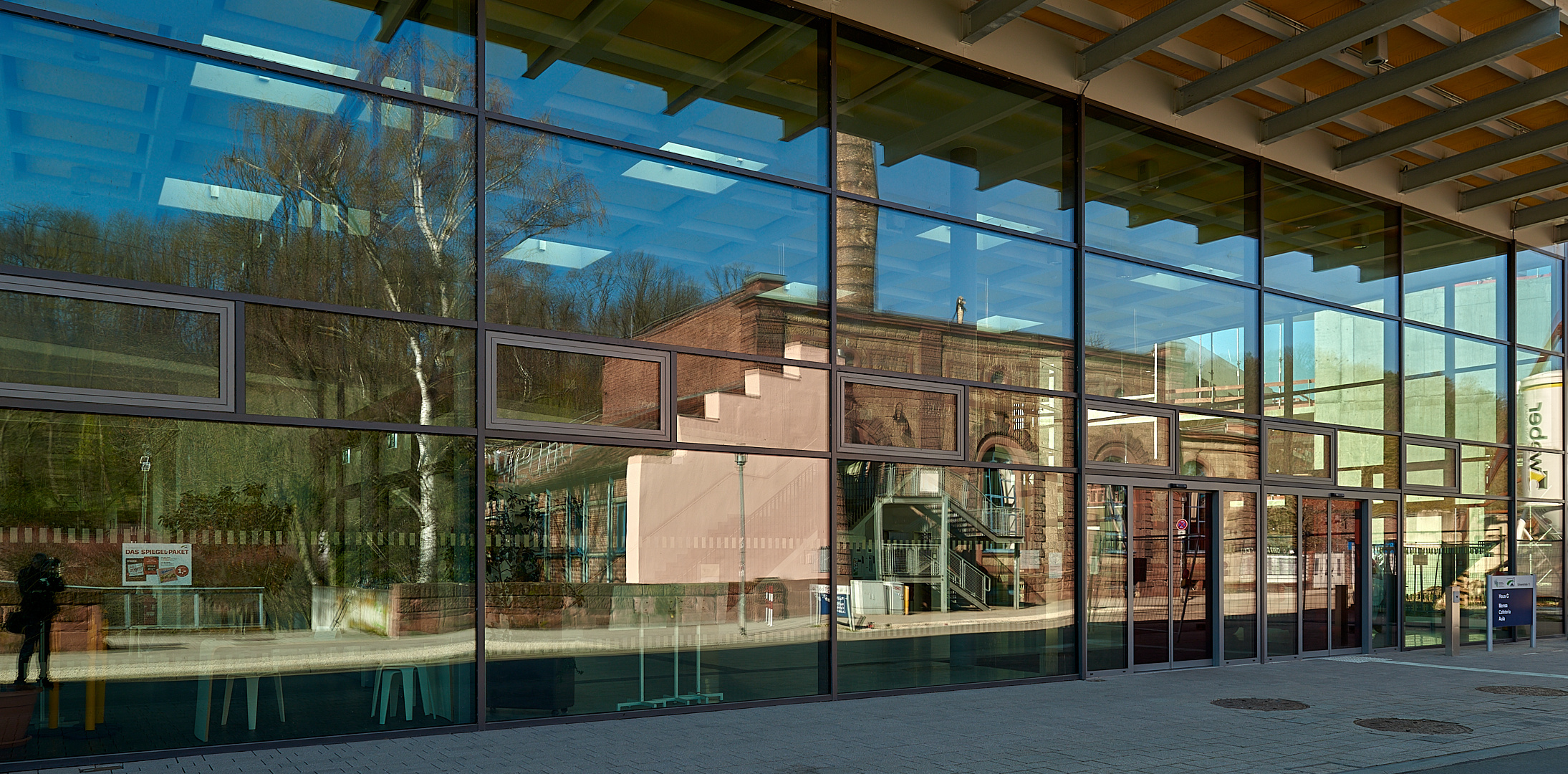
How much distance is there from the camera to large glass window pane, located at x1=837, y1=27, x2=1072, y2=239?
1109 cm

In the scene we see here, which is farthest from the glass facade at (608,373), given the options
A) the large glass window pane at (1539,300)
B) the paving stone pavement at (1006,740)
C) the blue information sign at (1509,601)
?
the large glass window pane at (1539,300)

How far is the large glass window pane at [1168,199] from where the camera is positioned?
12984mm

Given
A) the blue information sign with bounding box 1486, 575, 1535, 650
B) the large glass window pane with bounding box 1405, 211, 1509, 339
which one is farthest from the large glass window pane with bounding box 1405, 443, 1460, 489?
the large glass window pane with bounding box 1405, 211, 1509, 339

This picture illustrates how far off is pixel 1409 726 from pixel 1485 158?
8.89m

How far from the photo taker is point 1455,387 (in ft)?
55.9

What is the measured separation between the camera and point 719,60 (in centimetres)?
1029

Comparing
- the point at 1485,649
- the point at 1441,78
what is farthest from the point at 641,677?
the point at 1485,649

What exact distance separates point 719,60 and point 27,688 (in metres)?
7.19

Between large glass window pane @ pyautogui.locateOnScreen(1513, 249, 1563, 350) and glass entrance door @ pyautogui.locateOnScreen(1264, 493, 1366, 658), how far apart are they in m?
5.37

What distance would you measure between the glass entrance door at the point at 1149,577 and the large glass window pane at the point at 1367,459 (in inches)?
115

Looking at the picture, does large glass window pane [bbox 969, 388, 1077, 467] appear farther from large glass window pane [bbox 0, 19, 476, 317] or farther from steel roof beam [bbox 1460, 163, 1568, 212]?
steel roof beam [bbox 1460, 163, 1568, 212]

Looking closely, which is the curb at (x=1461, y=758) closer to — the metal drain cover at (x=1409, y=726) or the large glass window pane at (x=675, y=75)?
the metal drain cover at (x=1409, y=726)

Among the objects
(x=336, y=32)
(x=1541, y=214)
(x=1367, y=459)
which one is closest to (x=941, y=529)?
(x=336, y=32)

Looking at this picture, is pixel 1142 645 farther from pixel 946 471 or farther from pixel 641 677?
pixel 641 677
